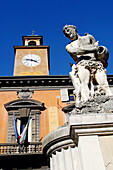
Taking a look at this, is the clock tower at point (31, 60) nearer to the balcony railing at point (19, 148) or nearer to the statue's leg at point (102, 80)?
the balcony railing at point (19, 148)

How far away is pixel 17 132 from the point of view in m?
14.3

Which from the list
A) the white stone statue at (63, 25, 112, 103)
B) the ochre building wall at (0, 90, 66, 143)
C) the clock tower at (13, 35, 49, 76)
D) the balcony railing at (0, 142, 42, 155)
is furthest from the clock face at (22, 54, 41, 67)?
the white stone statue at (63, 25, 112, 103)

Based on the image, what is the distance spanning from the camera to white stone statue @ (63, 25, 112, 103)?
13.0 feet

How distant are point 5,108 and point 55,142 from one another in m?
13.8

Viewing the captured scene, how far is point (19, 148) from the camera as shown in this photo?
13578 mm

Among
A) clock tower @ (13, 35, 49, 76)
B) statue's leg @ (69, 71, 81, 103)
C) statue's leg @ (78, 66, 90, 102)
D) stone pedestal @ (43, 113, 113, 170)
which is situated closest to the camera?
stone pedestal @ (43, 113, 113, 170)

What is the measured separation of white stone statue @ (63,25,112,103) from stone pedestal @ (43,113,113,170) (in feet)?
3.13

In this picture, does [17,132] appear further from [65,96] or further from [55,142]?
[55,142]

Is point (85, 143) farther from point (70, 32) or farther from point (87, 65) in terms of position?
point (70, 32)

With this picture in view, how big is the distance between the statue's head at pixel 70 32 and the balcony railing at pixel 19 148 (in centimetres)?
1012

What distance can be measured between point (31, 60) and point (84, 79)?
19996 millimetres

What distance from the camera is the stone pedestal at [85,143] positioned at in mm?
2451

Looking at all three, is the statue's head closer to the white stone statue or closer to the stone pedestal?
the white stone statue

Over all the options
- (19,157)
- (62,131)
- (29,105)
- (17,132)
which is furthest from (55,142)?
(29,105)
